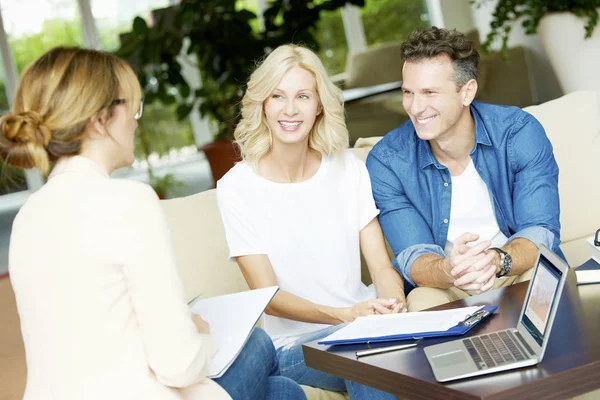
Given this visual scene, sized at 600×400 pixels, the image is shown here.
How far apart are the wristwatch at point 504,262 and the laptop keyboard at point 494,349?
636 mm

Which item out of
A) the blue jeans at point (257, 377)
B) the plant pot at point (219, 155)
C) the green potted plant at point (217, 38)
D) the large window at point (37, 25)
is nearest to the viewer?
the blue jeans at point (257, 377)

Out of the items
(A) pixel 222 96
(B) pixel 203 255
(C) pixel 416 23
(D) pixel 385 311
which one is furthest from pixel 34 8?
(D) pixel 385 311

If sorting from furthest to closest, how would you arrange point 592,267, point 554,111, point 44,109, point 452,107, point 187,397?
point 554,111 < point 452,107 < point 592,267 < point 187,397 < point 44,109

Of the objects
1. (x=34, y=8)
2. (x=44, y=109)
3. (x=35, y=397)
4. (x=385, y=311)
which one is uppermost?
(x=34, y=8)

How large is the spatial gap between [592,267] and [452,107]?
2.51 feet

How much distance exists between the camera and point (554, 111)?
2.91 metres

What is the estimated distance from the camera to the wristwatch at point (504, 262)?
2178 millimetres

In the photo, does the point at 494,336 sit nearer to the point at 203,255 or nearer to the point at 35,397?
the point at 35,397

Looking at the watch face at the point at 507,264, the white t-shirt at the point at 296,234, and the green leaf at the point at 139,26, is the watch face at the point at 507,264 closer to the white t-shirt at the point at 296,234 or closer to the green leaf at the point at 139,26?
the white t-shirt at the point at 296,234

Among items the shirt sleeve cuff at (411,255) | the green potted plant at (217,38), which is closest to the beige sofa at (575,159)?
the shirt sleeve cuff at (411,255)

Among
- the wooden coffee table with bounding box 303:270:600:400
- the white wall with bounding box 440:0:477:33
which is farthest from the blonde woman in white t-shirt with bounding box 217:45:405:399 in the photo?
the white wall with bounding box 440:0:477:33

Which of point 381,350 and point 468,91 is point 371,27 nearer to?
point 468,91

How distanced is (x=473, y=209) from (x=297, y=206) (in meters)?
0.54

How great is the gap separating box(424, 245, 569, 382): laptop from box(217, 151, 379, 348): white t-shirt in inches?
32.7
